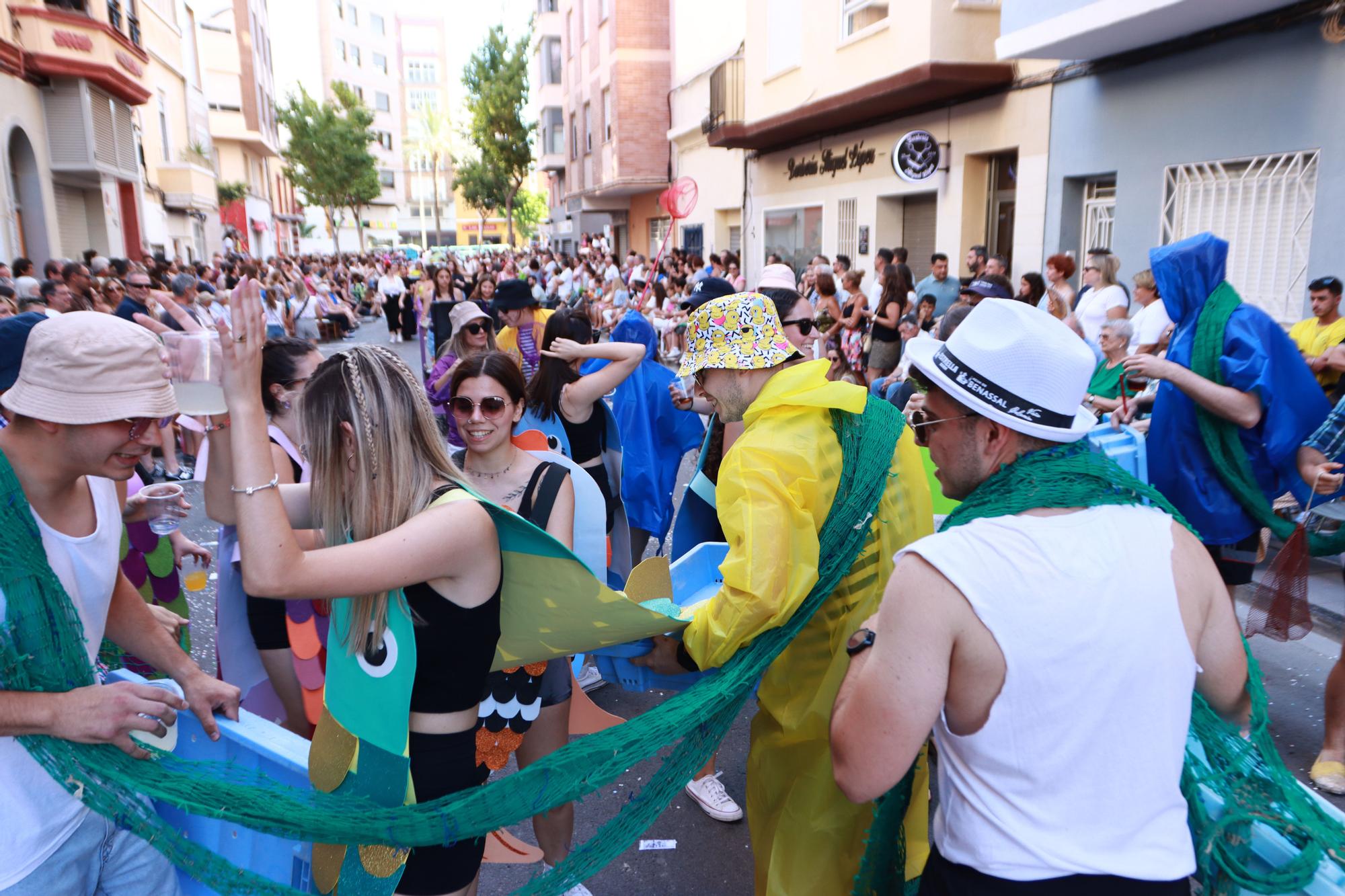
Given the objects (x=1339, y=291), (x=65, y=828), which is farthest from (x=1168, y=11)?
(x=65, y=828)

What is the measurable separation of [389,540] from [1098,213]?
1083 cm

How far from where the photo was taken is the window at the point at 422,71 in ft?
330

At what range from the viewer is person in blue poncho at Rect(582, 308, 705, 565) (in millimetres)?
4969

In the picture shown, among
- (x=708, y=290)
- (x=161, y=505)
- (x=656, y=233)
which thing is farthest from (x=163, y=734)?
(x=656, y=233)

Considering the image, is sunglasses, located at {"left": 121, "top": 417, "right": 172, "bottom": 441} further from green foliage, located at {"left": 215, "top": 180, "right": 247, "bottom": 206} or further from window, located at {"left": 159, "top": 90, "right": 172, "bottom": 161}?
green foliage, located at {"left": 215, "top": 180, "right": 247, "bottom": 206}

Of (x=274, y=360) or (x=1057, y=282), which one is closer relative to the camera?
(x=274, y=360)

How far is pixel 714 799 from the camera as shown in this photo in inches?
141

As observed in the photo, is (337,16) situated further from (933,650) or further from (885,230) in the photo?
(933,650)

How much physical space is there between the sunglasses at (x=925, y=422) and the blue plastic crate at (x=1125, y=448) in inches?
92.4

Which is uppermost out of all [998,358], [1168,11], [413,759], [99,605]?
[1168,11]

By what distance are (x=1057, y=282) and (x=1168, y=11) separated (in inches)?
99.0

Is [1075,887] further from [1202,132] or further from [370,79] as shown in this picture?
[370,79]

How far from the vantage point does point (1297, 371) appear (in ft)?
11.9

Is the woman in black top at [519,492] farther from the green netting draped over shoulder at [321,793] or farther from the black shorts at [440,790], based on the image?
the green netting draped over shoulder at [321,793]
